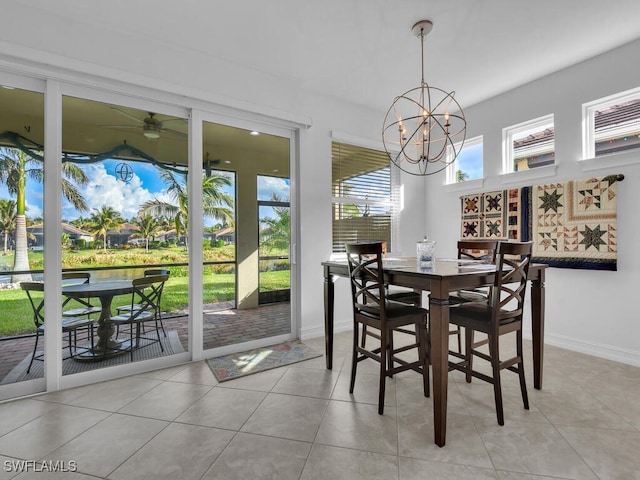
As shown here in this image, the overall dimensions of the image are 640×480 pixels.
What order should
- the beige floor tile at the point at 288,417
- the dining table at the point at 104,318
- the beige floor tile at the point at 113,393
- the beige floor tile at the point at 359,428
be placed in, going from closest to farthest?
the beige floor tile at the point at 359,428 → the beige floor tile at the point at 288,417 → the beige floor tile at the point at 113,393 → the dining table at the point at 104,318

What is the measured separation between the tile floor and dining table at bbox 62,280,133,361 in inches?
9.9

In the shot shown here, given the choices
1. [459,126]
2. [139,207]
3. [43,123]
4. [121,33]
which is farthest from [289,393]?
[459,126]

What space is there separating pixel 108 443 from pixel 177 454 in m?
0.42

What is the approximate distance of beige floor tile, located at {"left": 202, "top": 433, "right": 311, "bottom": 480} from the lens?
1507 mm

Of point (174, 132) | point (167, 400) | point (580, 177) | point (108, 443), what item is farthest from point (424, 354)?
point (174, 132)

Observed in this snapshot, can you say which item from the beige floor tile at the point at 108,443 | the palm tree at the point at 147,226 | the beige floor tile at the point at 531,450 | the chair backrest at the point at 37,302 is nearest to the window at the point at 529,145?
the beige floor tile at the point at 531,450

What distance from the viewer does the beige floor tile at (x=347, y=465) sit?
4.89 ft

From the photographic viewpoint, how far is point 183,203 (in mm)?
2889

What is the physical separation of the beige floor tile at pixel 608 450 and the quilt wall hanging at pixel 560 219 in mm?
1669

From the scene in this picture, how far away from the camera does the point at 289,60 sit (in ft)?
9.90

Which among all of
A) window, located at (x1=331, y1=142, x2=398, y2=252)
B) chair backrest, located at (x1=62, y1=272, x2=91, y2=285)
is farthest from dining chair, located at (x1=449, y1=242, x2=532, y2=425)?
chair backrest, located at (x1=62, y1=272, x2=91, y2=285)

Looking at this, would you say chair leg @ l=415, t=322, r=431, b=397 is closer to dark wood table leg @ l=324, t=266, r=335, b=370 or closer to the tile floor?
the tile floor

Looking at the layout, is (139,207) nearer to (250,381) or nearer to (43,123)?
(43,123)

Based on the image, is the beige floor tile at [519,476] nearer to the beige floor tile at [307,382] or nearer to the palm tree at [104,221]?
the beige floor tile at [307,382]
